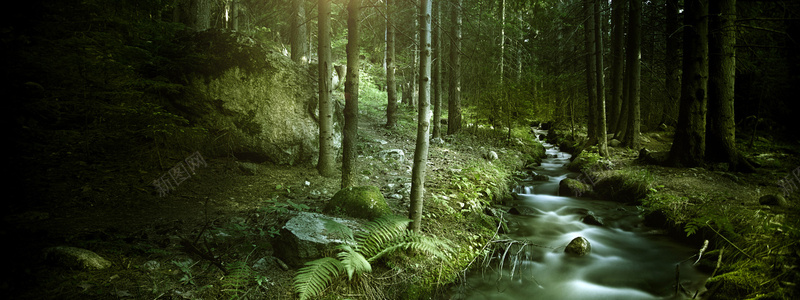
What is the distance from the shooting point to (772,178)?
700 centimetres

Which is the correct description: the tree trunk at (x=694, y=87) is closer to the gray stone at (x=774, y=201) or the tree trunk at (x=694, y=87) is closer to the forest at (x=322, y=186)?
the forest at (x=322, y=186)

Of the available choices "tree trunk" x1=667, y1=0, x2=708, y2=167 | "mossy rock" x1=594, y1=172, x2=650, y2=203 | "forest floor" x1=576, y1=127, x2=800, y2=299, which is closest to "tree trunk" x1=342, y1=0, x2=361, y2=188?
"forest floor" x1=576, y1=127, x2=800, y2=299

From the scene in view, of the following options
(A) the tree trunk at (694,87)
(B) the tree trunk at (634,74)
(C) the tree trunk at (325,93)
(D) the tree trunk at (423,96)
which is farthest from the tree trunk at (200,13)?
(B) the tree trunk at (634,74)

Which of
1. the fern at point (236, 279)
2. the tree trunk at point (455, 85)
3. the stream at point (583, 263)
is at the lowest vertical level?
the stream at point (583, 263)

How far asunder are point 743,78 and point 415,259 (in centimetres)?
1460

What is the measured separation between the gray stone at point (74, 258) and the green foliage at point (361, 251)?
1.80 meters

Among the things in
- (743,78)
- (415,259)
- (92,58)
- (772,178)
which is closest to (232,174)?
(92,58)

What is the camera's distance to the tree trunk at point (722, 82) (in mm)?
7684

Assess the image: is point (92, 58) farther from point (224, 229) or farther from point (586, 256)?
point (586, 256)

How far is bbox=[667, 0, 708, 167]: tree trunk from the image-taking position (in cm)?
796

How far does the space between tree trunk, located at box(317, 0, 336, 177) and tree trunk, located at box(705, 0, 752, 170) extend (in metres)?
8.78

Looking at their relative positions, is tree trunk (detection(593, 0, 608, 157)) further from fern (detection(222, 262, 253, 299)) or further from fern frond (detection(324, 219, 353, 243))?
fern (detection(222, 262, 253, 299))

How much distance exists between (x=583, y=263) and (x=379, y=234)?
3.90 m

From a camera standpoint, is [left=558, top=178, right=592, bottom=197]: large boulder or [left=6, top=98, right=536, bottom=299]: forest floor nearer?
[left=6, top=98, right=536, bottom=299]: forest floor
